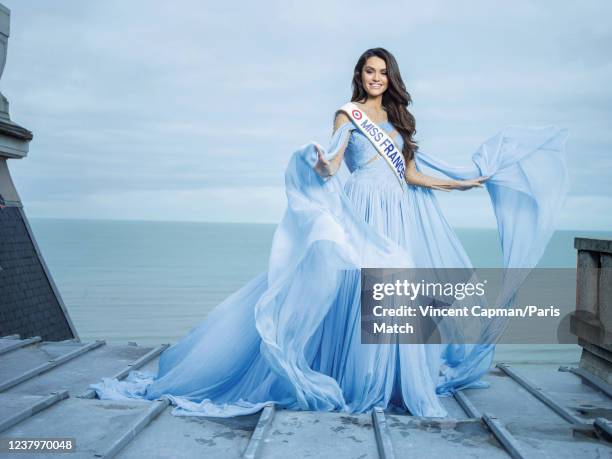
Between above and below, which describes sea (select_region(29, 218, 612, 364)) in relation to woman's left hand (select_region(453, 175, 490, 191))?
below

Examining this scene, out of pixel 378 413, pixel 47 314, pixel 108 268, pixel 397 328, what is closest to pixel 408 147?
pixel 397 328

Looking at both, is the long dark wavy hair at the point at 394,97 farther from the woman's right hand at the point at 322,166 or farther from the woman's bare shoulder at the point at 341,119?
the woman's right hand at the point at 322,166

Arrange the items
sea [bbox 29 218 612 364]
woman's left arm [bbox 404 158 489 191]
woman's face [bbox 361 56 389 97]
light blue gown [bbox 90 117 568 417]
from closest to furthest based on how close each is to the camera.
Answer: light blue gown [bbox 90 117 568 417]
woman's face [bbox 361 56 389 97]
woman's left arm [bbox 404 158 489 191]
sea [bbox 29 218 612 364]

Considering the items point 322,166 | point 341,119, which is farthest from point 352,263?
point 341,119

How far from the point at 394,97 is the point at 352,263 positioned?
1102 millimetres

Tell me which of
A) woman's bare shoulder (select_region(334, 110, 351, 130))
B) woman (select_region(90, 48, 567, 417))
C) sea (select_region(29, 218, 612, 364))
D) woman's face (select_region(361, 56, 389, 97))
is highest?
woman's face (select_region(361, 56, 389, 97))

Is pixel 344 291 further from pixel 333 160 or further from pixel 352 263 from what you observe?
pixel 333 160

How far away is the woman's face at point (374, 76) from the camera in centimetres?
412

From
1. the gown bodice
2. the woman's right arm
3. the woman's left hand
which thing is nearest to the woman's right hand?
the woman's right arm

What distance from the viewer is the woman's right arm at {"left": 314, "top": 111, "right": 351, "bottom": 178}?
392 cm

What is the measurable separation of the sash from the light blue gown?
0.04 metres

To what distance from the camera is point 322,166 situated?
3.96 m

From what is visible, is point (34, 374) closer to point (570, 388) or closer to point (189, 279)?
point (570, 388)

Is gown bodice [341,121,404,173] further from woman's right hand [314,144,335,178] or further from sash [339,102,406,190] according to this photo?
woman's right hand [314,144,335,178]
